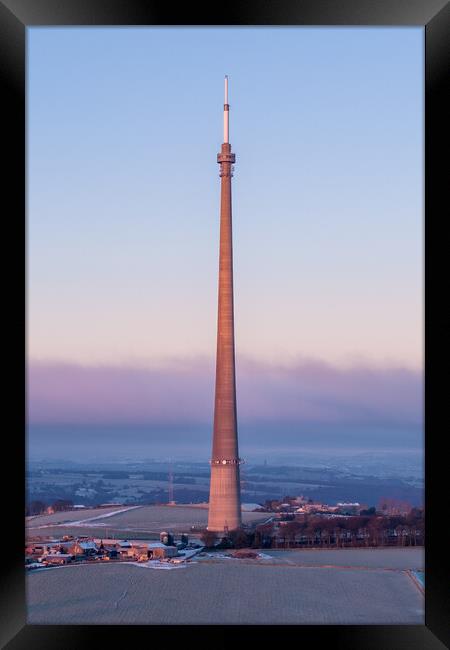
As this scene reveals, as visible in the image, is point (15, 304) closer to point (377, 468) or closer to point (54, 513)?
point (54, 513)

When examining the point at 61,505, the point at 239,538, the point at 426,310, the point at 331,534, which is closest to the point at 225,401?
the point at 239,538

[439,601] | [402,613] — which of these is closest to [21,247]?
[439,601]

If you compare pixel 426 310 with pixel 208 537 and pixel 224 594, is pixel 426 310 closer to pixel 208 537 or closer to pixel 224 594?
pixel 224 594

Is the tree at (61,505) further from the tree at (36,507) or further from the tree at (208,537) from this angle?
the tree at (208,537)

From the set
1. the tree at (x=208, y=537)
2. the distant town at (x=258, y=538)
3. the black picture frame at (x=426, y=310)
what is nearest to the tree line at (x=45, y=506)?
the distant town at (x=258, y=538)

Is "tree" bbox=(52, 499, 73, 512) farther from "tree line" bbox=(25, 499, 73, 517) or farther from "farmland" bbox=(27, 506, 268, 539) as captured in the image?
"farmland" bbox=(27, 506, 268, 539)

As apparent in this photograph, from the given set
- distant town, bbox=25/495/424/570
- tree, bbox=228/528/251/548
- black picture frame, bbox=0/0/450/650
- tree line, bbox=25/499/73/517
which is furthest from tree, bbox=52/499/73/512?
black picture frame, bbox=0/0/450/650
